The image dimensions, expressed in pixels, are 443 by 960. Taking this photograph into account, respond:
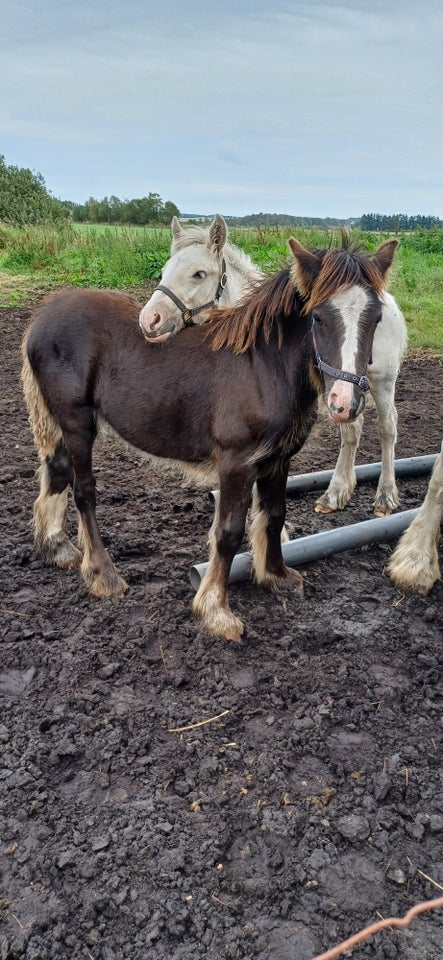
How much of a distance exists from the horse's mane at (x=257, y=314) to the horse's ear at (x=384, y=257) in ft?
1.44

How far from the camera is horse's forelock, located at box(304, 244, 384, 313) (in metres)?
3.23

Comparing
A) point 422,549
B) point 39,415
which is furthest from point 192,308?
point 422,549

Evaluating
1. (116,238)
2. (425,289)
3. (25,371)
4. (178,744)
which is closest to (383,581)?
(178,744)

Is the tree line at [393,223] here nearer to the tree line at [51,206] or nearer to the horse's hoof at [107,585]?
the tree line at [51,206]

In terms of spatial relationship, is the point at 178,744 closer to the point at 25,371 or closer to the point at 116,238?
the point at 25,371

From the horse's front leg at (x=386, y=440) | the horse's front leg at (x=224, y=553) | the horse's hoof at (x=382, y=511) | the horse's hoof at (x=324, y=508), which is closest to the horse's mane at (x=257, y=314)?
the horse's front leg at (x=224, y=553)

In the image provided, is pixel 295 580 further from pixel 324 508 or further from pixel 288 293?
pixel 288 293

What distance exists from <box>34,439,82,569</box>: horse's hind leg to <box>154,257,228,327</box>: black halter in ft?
3.72

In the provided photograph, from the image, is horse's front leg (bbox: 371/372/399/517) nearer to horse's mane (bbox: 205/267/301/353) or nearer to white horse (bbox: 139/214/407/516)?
white horse (bbox: 139/214/407/516)

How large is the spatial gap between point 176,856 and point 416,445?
5.16m

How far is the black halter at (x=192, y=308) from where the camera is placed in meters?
4.33

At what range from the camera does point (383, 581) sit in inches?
179

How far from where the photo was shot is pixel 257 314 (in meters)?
3.74

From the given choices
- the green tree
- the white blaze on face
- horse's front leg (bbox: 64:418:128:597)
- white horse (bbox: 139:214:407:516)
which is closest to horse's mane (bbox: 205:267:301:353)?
white horse (bbox: 139:214:407:516)
